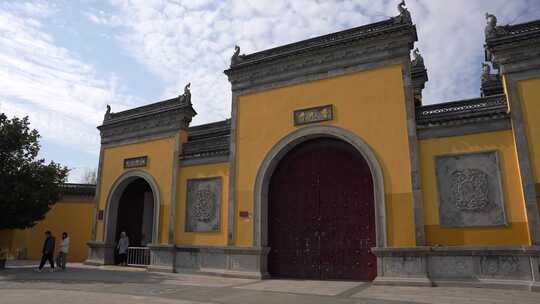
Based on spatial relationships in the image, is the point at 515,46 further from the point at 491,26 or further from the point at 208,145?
the point at 208,145

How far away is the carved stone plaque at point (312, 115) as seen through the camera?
10.9m

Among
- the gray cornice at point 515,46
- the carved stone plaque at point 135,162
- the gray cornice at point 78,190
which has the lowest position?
the gray cornice at point 78,190

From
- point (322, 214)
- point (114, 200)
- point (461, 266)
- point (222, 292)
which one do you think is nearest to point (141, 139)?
point (114, 200)

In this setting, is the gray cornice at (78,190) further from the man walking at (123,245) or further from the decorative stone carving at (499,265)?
the decorative stone carving at (499,265)

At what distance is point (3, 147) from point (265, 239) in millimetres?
8431

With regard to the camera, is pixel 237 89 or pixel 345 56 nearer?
pixel 345 56

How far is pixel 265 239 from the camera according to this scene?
37.1 ft

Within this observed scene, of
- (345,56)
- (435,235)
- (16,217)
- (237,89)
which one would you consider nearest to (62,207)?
(16,217)

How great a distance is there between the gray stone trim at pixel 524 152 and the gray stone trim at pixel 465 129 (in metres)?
0.23

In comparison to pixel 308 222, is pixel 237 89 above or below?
above

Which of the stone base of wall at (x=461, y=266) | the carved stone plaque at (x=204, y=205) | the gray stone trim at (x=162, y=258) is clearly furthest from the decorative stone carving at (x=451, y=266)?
the gray stone trim at (x=162, y=258)

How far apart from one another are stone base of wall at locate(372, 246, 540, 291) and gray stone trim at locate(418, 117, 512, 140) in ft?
8.41

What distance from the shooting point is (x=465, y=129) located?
9.27 m

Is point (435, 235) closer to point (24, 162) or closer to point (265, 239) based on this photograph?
point (265, 239)
